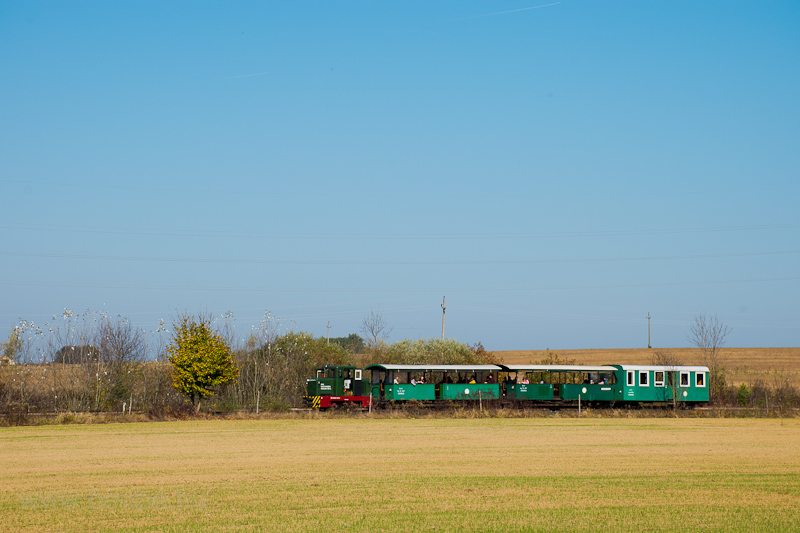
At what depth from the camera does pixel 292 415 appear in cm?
4038

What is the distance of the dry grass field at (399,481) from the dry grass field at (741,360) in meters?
53.1

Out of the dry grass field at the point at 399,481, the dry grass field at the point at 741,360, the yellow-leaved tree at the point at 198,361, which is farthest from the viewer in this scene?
the dry grass field at the point at 741,360

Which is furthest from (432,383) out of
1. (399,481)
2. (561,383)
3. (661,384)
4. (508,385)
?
(399,481)

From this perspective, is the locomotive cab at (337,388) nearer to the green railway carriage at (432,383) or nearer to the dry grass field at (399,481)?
the green railway carriage at (432,383)

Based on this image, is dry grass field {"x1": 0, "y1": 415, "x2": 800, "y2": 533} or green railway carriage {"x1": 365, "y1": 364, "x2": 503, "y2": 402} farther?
green railway carriage {"x1": 365, "y1": 364, "x2": 503, "y2": 402}

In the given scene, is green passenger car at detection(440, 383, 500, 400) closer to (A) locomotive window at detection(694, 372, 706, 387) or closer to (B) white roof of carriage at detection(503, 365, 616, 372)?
(B) white roof of carriage at detection(503, 365, 616, 372)

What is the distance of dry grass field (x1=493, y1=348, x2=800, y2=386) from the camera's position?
269 ft

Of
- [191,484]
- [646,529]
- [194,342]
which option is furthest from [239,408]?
[646,529]

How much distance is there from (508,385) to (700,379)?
1311 centimetres

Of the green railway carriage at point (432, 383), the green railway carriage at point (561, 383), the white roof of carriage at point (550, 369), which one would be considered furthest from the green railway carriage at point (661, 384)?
the green railway carriage at point (432, 383)

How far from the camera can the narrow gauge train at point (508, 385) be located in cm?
4419

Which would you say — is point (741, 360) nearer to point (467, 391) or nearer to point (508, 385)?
point (508, 385)

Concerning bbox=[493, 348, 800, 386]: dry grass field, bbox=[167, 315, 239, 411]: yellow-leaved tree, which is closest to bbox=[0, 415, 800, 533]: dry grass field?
bbox=[167, 315, 239, 411]: yellow-leaved tree

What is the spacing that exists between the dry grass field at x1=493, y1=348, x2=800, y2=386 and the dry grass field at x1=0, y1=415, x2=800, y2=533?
174 feet
